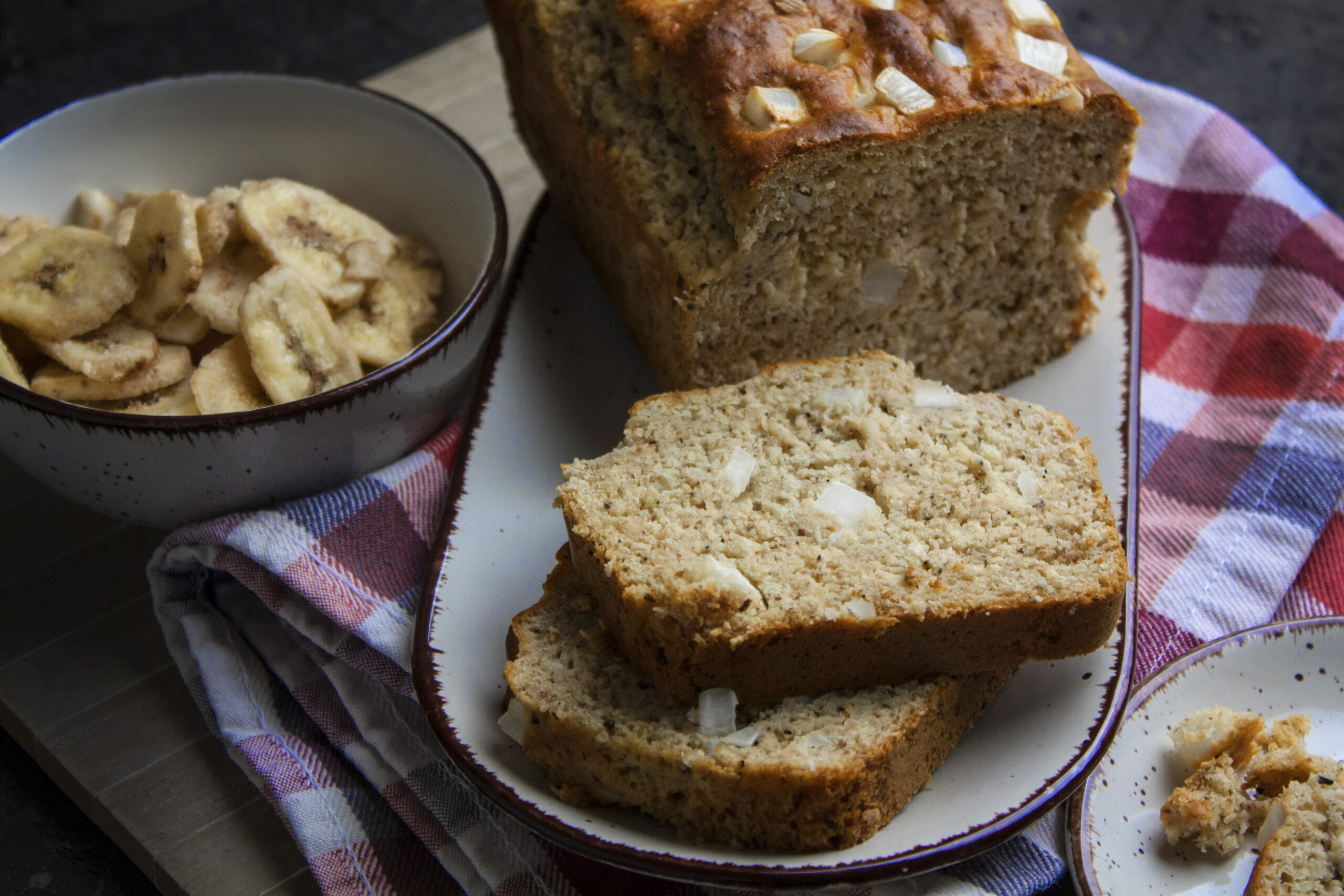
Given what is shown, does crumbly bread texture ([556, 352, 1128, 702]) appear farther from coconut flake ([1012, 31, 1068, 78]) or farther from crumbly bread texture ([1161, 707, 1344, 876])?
coconut flake ([1012, 31, 1068, 78])

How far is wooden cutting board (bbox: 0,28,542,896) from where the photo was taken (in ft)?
6.91

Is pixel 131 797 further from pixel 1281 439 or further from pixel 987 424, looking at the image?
pixel 1281 439

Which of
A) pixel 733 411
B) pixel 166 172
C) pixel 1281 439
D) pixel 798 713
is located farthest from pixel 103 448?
pixel 1281 439

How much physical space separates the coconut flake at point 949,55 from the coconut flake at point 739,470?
881 mm

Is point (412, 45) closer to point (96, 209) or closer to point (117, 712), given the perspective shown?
point (96, 209)

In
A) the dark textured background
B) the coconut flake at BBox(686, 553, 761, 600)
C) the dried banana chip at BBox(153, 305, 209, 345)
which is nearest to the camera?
the coconut flake at BBox(686, 553, 761, 600)

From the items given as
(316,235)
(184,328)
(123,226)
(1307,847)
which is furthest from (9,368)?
(1307,847)

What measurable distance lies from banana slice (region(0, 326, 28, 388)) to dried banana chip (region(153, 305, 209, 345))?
262 millimetres

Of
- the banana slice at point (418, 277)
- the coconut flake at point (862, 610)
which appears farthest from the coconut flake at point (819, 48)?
the coconut flake at point (862, 610)

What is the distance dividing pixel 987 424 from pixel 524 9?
1.50 m

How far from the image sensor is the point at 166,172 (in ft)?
9.66

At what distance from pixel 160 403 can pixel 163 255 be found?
30 centimetres

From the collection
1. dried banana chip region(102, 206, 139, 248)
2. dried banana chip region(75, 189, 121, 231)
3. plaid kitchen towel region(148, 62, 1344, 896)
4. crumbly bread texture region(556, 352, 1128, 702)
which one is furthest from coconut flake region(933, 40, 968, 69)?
dried banana chip region(75, 189, 121, 231)

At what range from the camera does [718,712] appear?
1901mm
